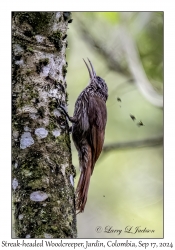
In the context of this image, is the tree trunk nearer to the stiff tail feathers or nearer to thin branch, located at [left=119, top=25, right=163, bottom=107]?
the stiff tail feathers

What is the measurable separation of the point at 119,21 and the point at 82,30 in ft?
2.45

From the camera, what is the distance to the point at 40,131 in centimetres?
262

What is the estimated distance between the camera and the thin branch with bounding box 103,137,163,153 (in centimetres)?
416

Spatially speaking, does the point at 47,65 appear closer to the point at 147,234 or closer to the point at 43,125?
the point at 43,125

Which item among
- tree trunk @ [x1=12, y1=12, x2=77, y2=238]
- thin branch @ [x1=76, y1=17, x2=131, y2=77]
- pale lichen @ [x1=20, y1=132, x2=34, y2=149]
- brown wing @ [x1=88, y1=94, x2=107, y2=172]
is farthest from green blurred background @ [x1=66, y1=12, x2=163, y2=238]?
pale lichen @ [x1=20, y1=132, x2=34, y2=149]

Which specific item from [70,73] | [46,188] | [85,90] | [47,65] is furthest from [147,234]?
[70,73]

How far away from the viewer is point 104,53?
14.9 feet

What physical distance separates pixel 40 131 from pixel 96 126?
4.44ft

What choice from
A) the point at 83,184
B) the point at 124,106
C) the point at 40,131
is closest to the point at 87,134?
the point at 83,184

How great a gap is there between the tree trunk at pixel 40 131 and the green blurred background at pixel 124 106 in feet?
3.42

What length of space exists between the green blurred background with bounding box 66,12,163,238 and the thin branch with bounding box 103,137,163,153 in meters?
0.02

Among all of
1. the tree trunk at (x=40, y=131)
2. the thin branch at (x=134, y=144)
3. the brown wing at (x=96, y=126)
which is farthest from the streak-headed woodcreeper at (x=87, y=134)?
the tree trunk at (x=40, y=131)

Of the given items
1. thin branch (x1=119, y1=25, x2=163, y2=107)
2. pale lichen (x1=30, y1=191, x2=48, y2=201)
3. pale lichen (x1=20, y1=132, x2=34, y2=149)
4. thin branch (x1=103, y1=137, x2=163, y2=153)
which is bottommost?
pale lichen (x1=30, y1=191, x2=48, y2=201)

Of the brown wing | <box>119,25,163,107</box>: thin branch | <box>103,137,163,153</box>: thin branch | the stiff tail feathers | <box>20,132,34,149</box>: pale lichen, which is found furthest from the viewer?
<box>103,137,163,153</box>: thin branch
